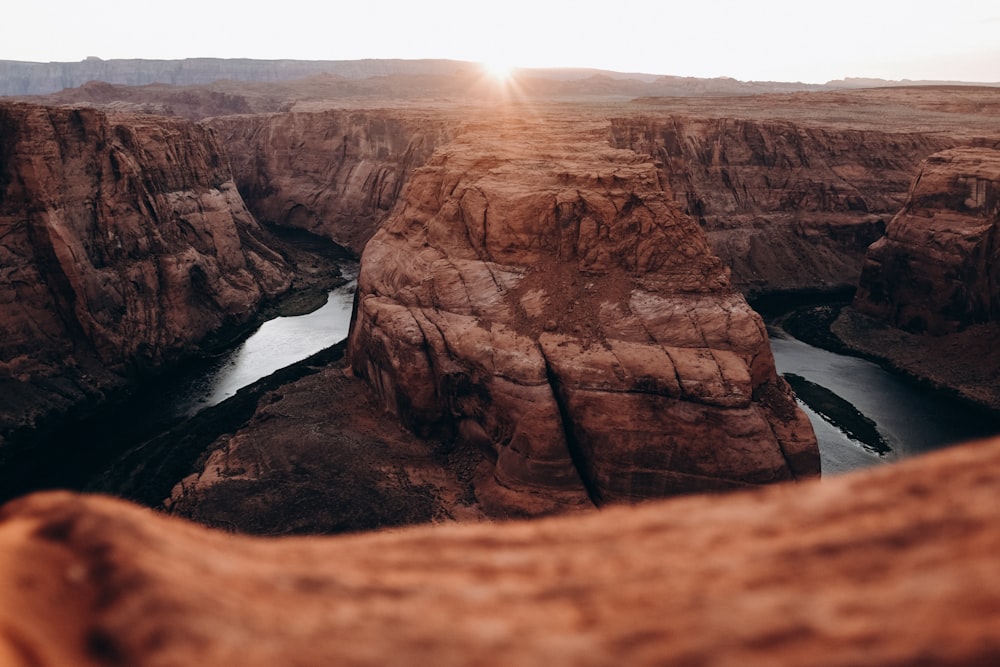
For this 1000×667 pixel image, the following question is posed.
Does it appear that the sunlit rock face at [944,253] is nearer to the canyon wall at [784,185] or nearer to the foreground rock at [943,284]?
the foreground rock at [943,284]

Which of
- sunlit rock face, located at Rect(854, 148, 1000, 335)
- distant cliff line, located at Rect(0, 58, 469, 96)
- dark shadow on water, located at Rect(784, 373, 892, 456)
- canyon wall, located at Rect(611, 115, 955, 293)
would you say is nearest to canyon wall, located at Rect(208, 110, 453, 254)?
canyon wall, located at Rect(611, 115, 955, 293)

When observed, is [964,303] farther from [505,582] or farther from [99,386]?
[99,386]

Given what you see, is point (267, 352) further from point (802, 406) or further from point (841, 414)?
point (841, 414)

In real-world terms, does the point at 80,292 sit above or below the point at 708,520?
below

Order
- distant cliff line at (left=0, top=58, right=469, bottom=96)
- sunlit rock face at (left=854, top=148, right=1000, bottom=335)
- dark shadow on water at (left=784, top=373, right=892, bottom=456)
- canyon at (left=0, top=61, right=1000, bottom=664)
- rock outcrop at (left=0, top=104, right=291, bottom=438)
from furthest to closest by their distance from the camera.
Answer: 1. distant cliff line at (left=0, top=58, right=469, bottom=96)
2. sunlit rock face at (left=854, top=148, right=1000, bottom=335)
3. rock outcrop at (left=0, top=104, right=291, bottom=438)
4. dark shadow on water at (left=784, top=373, right=892, bottom=456)
5. canyon at (left=0, top=61, right=1000, bottom=664)

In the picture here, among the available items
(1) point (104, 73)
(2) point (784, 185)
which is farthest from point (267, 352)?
(1) point (104, 73)

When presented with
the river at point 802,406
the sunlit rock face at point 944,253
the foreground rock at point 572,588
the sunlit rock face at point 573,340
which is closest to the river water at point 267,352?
the river at point 802,406

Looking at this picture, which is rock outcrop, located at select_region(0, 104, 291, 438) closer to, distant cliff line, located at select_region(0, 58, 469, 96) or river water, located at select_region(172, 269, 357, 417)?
river water, located at select_region(172, 269, 357, 417)

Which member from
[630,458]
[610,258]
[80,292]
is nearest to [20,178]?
[80,292]
